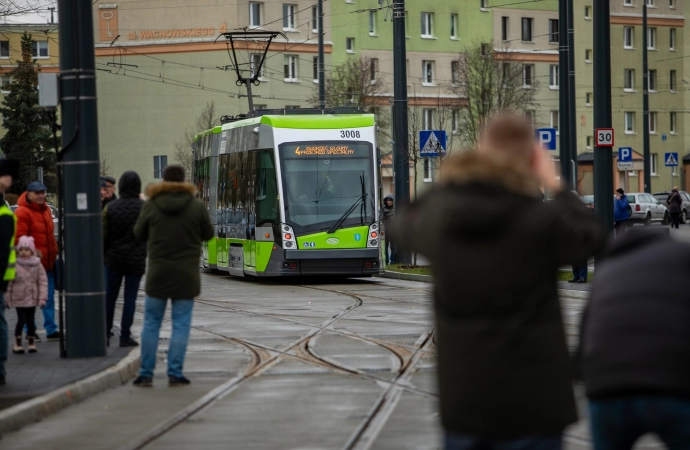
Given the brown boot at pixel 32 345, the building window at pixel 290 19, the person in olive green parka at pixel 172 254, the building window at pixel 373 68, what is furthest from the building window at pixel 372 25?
the person in olive green parka at pixel 172 254

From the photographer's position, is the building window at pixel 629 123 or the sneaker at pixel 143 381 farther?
the building window at pixel 629 123

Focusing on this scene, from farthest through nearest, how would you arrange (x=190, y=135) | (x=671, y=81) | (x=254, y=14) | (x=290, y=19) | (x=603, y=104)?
(x=671, y=81) → (x=290, y=19) → (x=254, y=14) → (x=190, y=135) → (x=603, y=104)

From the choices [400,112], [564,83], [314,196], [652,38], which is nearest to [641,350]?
[314,196]

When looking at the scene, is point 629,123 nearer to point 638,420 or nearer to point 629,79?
point 629,79

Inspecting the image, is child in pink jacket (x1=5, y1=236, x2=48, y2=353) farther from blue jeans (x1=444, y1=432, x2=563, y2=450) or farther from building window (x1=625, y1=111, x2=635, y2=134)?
building window (x1=625, y1=111, x2=635, y2=134)

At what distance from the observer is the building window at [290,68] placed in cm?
7900

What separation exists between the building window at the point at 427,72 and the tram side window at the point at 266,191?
58.5 meters

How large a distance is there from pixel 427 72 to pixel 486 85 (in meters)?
16.4

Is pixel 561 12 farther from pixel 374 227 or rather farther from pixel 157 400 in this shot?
pixel 157 400

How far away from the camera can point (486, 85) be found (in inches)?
2672

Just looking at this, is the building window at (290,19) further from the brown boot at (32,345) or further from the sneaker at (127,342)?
the brown boot at (32,345)

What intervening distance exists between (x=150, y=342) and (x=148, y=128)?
6851 centimetres

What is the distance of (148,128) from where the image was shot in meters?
78.5

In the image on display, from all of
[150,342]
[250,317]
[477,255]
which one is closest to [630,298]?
[477,255]
